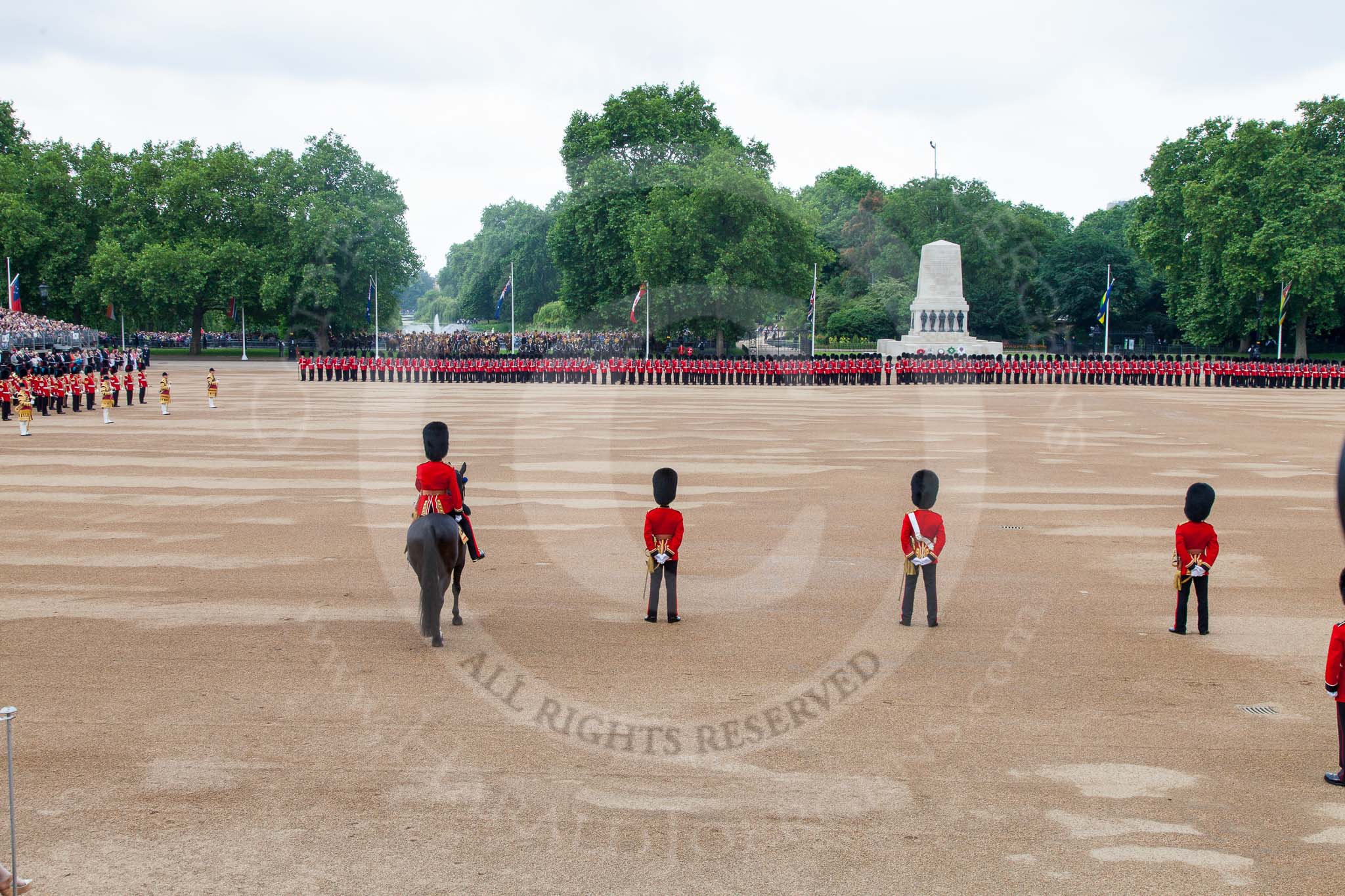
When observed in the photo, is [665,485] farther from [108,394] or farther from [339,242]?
[339,242]

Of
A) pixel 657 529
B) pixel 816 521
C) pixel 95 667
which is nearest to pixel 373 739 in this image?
pixel 95 667

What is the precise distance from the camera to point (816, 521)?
1553cm

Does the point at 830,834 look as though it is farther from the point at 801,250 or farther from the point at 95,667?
the point at 801,250

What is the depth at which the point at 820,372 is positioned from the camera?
55.2 metres

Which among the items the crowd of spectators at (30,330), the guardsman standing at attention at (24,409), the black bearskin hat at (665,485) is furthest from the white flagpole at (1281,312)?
the black bearskin hat at (665,485)

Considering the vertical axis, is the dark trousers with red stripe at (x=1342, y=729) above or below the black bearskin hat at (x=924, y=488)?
below

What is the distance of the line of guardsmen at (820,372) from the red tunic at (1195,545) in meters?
45.3

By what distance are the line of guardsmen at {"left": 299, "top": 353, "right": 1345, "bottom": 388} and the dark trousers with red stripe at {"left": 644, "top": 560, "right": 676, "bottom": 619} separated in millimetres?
45004

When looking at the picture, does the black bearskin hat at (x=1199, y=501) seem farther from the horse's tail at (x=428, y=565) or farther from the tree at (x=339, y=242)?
the tree at (x=339, y=242)

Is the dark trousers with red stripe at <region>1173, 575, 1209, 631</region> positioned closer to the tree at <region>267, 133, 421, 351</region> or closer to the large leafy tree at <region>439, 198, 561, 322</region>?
the tree at <region>267, 133, 421, 351</region>

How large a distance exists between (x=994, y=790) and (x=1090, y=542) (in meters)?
8.26

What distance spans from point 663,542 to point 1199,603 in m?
4.60

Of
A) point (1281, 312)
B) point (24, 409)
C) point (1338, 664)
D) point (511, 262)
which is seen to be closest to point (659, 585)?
point (1338, 664)

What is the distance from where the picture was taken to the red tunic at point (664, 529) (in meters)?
10.2
